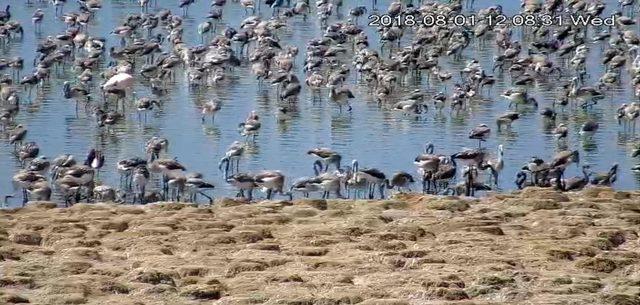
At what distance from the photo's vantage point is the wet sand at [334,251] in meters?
18.5

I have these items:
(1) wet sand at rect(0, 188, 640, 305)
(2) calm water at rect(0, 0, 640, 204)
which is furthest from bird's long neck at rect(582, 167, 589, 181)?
(1) wet sand at rect(0, 188, 640, 305)

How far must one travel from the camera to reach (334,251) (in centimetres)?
2106

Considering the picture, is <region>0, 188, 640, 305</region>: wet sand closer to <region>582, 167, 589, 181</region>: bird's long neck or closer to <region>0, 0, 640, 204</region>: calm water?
<region>582, 167, 589, 181</region>: bird's long neck

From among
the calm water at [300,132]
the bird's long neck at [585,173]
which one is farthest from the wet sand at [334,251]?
the calm water at [300,132]

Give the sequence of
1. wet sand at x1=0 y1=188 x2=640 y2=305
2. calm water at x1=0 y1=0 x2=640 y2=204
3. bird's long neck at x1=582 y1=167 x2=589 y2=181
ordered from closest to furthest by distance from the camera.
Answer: wet sand at x1=0 y1=188 x2=640 y2=305, bird's long neck at x1=582 y1=167 x2=589 y2=181, calm water at x1=0 y1=0 x2=640 y2=204

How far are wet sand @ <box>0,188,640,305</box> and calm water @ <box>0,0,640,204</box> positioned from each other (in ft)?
11.8

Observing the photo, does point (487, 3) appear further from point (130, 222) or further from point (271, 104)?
point (130, 222)

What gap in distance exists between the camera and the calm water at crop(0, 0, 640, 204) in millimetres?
29547

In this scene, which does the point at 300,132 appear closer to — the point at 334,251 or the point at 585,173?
the point at 585,173

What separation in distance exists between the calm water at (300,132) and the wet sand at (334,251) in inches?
141

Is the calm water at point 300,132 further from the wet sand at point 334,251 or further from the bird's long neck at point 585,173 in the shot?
the wet sand at point 334,251

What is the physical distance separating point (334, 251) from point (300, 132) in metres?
11.0

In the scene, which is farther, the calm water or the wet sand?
the calm water

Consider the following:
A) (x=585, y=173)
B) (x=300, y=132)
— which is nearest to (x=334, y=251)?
(x=585, y=173)
